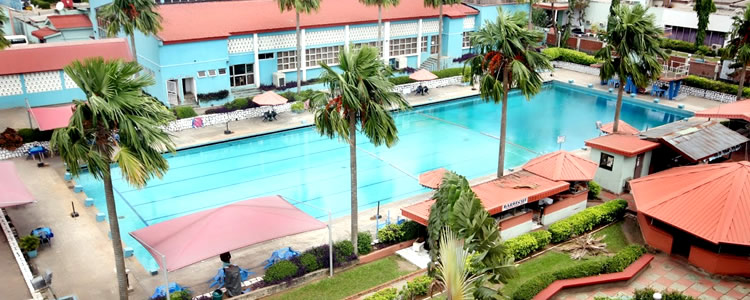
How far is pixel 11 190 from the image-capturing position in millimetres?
20578

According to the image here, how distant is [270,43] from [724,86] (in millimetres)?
29090

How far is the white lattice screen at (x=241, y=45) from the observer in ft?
127

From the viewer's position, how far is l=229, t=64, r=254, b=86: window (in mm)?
39688

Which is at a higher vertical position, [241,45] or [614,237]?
[241,45]

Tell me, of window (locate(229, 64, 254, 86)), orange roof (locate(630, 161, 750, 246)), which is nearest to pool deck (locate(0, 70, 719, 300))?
orange roof (locate(630, 161, 750, 246))

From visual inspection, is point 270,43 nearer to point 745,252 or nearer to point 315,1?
point 315,1

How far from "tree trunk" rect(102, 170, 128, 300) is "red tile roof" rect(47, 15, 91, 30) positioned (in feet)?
106

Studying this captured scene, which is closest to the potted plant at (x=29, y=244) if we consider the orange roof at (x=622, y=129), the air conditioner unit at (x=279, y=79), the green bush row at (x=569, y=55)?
the air conditioner unit at (x=279, y=79)

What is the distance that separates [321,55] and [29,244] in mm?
25638

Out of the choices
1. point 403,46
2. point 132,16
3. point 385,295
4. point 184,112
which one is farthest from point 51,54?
point 385,295

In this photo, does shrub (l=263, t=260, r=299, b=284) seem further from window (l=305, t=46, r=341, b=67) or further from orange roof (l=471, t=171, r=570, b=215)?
window (l=305, t=46, r=341, b=67)

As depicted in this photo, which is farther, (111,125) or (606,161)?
(606,161)

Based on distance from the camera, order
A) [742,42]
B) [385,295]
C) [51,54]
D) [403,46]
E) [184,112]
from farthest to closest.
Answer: [403,46], [742,42], [184,112], [51,54], [385,295]

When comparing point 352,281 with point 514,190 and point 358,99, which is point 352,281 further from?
point 514,190
